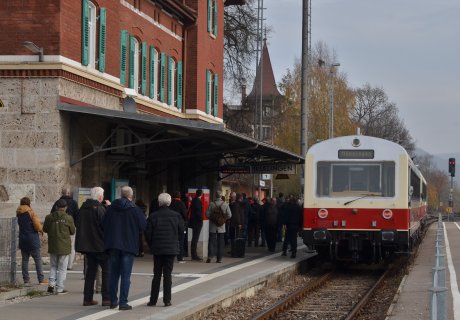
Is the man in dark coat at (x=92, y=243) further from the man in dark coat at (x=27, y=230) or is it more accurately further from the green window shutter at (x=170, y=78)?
Result: the green window shutter at (x=170, y=78)

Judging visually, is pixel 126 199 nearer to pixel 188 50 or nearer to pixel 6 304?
pixel 6 304

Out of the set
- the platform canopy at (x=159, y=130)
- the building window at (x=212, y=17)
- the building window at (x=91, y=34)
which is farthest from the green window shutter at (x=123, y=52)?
the building window at (x=212, y=17)

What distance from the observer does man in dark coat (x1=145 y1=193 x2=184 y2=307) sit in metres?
11.6

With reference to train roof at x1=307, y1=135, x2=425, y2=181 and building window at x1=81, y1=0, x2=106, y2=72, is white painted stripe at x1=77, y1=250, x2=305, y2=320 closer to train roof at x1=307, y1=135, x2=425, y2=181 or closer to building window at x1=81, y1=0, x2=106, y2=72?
train roof at x1=307, y1=135, x2=425, y2=181

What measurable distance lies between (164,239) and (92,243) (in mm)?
1050

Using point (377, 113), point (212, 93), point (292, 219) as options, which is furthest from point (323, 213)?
point (377, 113)

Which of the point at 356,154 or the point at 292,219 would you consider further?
the point at 292,219

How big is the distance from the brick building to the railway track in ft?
12.2

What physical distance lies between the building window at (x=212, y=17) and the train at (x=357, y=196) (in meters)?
13.8

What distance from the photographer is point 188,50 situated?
102 feet

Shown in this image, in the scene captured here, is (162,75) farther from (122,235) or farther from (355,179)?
(122,235)

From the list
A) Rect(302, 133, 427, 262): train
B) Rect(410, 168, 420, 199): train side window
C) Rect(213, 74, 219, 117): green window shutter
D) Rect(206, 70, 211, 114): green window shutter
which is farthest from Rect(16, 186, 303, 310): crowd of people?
Rect(213, 74, 219, 117): green window shutter

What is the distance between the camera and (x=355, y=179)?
19719 mm

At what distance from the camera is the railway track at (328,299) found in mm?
13773
